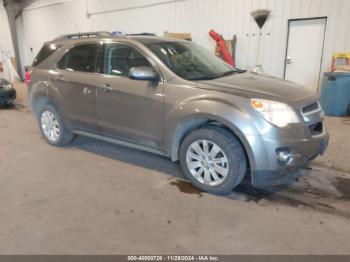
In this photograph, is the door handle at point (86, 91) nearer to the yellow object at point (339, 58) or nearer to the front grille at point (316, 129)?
the front grille at point (316, 129)

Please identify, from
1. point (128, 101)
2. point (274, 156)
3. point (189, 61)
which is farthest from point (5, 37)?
point (274, 156)

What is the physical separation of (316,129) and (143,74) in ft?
6.13

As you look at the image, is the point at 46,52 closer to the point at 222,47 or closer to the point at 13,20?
the point at 222,47

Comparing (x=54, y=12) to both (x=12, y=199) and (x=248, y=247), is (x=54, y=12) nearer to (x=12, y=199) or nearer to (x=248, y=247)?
(x=12, y=199)

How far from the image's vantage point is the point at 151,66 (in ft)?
10.5

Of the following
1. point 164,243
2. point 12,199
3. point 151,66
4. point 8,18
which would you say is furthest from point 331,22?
point 8,18

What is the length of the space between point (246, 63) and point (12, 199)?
20.3 feet

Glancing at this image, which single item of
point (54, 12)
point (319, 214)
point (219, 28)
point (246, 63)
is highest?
point (54, 12)

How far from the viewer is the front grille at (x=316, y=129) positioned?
280 cm

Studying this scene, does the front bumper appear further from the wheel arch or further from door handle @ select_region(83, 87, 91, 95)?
door handle @ select_region(83, 87, 91, 95)

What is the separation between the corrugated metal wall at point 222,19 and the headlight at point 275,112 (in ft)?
14.8

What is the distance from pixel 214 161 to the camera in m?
2.91

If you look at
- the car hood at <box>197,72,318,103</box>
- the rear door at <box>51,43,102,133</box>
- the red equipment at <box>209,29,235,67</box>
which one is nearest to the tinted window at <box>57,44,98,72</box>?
the rear door at <box>51,43,102,133</box>

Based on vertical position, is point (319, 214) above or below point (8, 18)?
below
